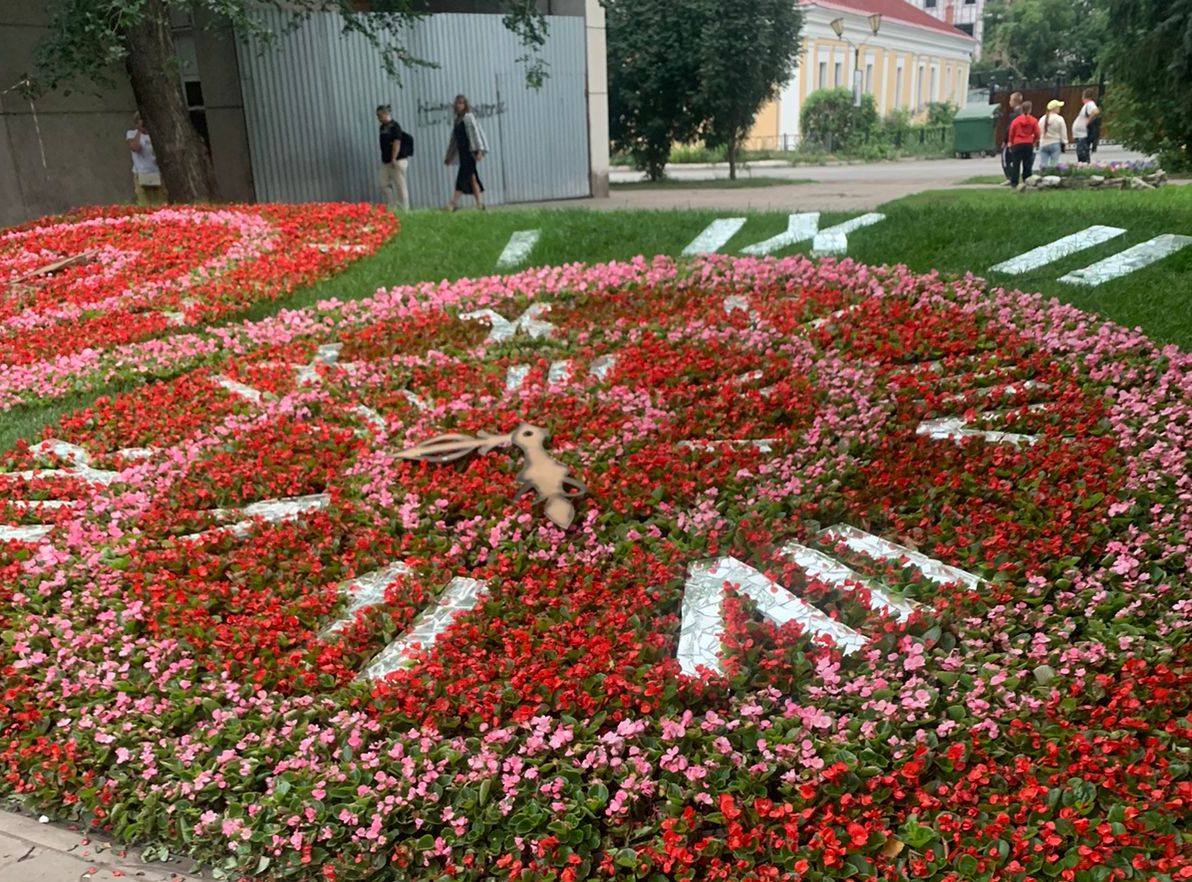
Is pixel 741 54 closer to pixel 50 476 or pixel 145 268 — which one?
pixel 145 268

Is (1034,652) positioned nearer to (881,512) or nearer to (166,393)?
(881,512)

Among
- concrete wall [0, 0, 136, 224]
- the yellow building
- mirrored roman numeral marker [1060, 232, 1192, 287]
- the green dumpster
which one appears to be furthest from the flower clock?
the yellow building

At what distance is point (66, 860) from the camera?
9.87ft

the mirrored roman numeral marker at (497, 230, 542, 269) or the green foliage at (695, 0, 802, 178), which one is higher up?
the green foliage at (695, 0, 802, 178)

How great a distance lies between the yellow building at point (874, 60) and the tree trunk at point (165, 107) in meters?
31.3

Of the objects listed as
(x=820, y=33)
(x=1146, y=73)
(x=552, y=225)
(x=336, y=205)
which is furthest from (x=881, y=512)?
(x=820, y=33)

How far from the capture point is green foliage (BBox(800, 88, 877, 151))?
1702 inches

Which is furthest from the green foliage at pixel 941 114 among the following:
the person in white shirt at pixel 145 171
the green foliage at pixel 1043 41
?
the person in white shirt at pixel 145 171

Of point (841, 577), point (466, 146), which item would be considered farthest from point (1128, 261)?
point (466, 146)

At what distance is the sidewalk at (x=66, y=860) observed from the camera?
2.93 metres

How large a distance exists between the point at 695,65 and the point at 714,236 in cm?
1695

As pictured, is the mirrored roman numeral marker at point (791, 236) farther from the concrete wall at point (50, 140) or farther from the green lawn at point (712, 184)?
the green lawn at point (712, 184)

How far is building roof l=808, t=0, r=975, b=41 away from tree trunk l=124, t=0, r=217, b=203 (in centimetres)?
4021

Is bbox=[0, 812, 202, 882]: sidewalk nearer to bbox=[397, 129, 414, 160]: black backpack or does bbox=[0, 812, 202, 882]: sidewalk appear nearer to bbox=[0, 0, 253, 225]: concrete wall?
bbox=[397, 129, 414, 160]: black backpack
